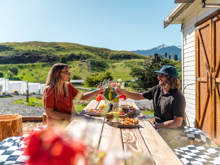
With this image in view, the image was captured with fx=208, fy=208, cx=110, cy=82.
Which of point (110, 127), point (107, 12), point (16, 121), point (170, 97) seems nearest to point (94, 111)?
point (110, 127)

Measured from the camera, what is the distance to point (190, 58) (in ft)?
15.7

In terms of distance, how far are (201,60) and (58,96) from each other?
2.91 meters

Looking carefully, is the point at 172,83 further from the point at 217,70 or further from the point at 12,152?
the point at 12,152

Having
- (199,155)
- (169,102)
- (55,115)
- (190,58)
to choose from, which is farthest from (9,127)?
(190,58)

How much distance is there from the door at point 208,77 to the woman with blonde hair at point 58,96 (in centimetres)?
241

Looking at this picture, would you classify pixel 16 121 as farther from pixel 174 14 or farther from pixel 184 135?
pixel 174 14

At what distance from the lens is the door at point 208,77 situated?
3.46 meters

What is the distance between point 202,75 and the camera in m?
4.04

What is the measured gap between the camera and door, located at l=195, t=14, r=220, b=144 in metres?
3.46

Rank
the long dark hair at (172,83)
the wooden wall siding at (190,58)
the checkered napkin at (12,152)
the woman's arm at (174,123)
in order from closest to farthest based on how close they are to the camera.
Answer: the checkered napkin at (12,152), the woman's arm at (174,123), the long dark hair at (172,83), the wooden wall siding at (190,58)

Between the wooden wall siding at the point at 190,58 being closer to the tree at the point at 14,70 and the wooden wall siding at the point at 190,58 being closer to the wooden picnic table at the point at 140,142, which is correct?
the wooden picnic table at the point at 140,142

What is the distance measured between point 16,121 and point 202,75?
11.3ft

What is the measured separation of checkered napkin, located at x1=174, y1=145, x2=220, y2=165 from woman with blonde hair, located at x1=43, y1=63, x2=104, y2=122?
1.37 meters

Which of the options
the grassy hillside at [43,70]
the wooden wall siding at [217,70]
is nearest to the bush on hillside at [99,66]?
the grassy hillside at [43,70]
